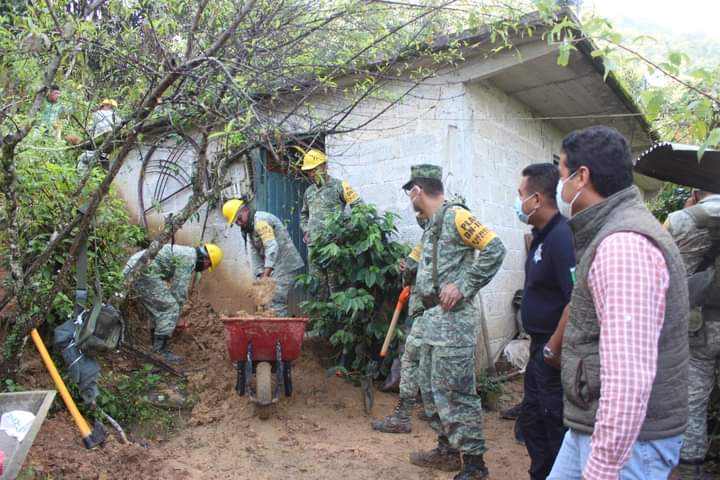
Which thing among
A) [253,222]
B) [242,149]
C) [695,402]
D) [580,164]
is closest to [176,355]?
[253,222]

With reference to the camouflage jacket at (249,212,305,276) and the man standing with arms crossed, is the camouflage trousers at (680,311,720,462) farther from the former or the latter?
the camouflage jacket at (249,212,305,276)

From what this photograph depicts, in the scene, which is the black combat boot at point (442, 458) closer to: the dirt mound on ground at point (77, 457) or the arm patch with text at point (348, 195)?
the dirt mound on ground at point (77, 457)

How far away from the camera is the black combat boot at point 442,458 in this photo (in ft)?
14.0

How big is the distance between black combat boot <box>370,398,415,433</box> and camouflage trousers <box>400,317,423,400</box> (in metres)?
0.28

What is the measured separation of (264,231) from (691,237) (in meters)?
4.37

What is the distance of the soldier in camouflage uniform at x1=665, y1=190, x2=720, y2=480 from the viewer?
12.3 ft

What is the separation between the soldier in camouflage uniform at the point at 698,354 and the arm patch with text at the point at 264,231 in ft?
13.9

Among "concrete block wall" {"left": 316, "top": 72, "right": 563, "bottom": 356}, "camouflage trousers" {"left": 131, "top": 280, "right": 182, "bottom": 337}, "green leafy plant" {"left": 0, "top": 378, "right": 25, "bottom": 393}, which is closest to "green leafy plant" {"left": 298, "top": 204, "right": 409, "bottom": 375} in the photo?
"concrete block wall" {"left": 316, "top": 72, "right": 563, "bottom": 356}

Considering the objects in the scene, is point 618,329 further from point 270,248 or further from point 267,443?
point 270,248

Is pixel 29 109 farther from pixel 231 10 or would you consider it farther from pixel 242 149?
pixel 231 10

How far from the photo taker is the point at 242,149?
15.0ft

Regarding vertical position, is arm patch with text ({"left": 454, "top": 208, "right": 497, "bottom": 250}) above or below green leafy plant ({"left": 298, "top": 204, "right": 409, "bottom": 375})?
above

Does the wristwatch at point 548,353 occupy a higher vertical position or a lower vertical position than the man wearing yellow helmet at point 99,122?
lower

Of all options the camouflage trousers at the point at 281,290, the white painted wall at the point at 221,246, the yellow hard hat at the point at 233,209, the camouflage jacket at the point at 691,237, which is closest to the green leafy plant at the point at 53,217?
the yellow hard hat at the point at 233,209
